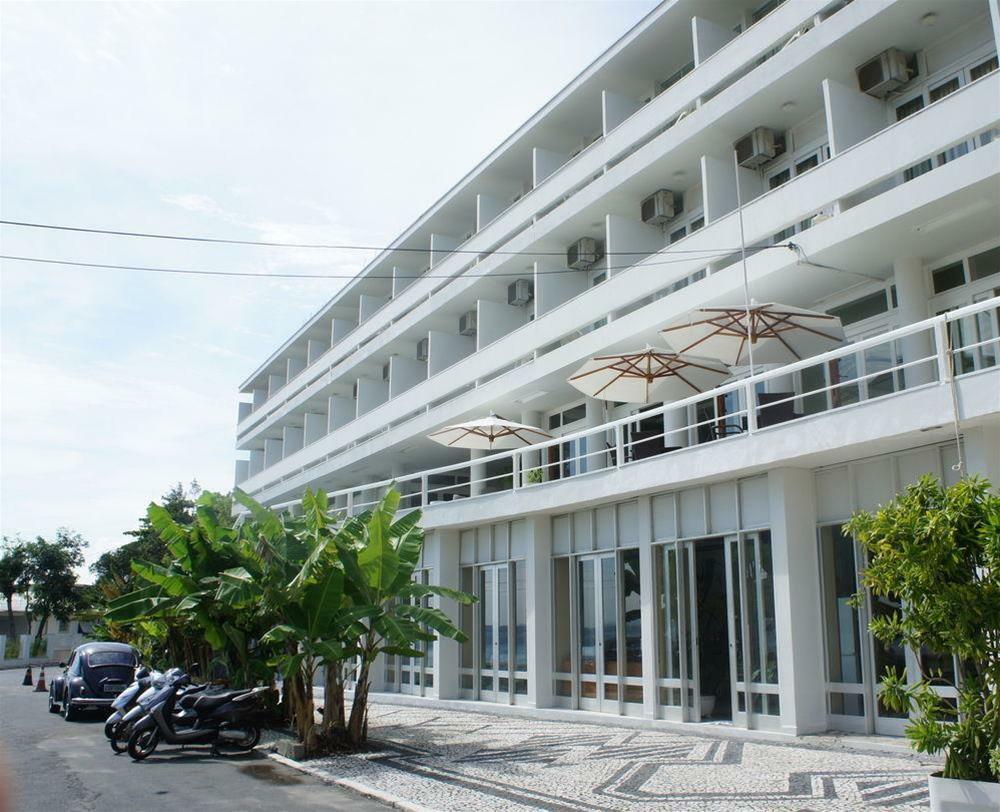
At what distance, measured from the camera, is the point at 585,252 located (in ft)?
83.3

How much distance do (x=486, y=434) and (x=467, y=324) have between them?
952cm

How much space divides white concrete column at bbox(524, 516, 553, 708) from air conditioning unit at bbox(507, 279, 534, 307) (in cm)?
1042

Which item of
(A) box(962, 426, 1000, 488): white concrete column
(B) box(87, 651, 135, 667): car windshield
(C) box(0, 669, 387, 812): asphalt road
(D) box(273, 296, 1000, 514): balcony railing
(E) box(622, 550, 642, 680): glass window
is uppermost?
(D) box(273, 296, 1000, 514): balcony railing

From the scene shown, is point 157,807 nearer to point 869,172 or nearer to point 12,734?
point 12,734

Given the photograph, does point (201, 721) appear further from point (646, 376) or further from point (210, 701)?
point (646, 376)

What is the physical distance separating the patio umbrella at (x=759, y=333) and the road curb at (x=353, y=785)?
9242 millimetres

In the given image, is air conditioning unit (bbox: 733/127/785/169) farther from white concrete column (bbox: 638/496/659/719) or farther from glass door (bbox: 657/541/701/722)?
glass door (bbox: 657/541/701/722)

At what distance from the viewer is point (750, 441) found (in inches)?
564

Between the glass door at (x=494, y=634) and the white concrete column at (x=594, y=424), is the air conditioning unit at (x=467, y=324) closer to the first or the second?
the white concrete column at (x=594, y=424)

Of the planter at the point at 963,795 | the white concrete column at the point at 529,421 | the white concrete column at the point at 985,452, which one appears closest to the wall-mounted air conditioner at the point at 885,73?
the white concrete column at the point at 985,452

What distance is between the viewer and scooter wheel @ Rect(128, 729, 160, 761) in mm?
13609

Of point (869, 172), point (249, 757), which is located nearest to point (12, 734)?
point (249, 757)

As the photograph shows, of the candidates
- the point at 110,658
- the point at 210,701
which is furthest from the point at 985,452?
the point at 110,658

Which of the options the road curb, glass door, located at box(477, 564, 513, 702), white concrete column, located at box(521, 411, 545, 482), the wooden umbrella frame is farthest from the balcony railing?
→ the road curb
